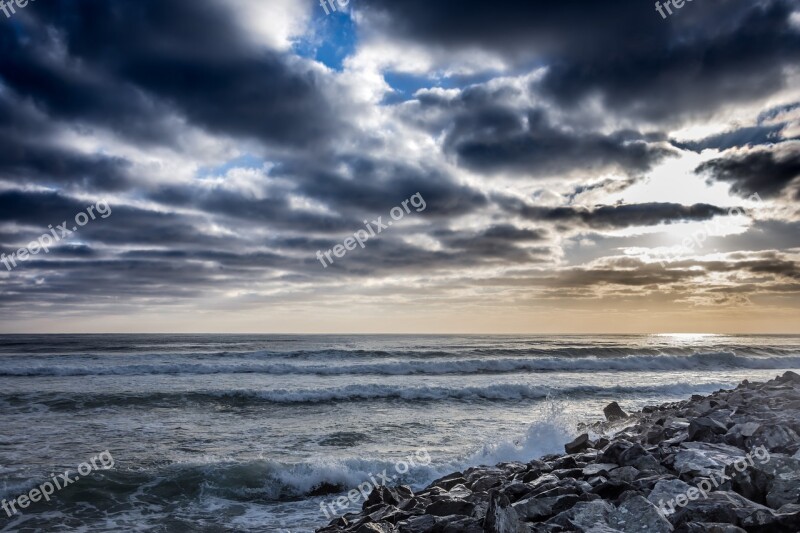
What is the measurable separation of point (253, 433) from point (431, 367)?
2190 cm

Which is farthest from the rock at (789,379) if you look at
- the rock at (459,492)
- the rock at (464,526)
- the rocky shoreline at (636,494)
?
the rock at (464,526)

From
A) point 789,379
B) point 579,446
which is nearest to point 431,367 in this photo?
point 789,379

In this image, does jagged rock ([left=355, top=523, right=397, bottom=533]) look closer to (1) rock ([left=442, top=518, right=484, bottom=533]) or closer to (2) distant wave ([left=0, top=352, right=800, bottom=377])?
(1) rock ([left=442, top=518, right=484, bottom=533])

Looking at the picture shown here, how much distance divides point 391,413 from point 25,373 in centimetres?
2627

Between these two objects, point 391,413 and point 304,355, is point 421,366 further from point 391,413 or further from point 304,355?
point 391,413

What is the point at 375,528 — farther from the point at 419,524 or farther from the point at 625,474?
the point at 625,474

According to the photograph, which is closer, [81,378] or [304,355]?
[81,378]

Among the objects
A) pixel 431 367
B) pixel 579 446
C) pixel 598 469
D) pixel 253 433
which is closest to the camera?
pixel 598 469

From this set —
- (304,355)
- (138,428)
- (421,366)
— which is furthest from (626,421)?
(304,355)

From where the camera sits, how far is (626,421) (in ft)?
48.9

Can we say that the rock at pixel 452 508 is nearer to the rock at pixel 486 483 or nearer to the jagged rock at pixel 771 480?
the rock at pixel 486 483

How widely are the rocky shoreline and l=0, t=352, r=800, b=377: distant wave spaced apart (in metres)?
24.9

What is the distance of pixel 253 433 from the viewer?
47.0ft

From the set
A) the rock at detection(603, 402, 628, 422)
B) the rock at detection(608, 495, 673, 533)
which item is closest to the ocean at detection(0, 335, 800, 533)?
the rock at detection(603, 402, 628, 422)
